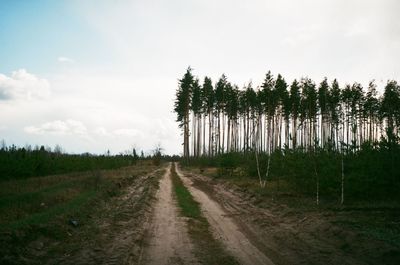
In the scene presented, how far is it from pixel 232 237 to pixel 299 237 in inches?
96.0

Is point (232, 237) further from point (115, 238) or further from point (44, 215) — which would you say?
point (44, 215)

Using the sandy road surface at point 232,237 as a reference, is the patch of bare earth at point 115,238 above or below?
above

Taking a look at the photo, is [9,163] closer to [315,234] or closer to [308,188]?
[308,188]

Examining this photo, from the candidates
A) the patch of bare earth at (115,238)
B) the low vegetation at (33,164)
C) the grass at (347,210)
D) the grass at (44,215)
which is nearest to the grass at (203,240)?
the patch of bare earth at (115,238)

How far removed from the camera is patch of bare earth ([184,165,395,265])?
10.2m

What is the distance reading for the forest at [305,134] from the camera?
20.3 m

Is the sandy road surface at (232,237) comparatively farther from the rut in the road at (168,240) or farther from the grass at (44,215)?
the grass at (44,215)

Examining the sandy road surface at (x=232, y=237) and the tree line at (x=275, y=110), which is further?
the tree line at (x=275, y=110)

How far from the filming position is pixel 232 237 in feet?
41.9

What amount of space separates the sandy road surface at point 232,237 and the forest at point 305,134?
21.4ft

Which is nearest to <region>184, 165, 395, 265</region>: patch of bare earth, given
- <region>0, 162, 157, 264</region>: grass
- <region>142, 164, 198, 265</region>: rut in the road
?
<region>142, 164, 198, 265</region>: rut in the road

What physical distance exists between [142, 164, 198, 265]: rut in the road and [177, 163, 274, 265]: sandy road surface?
1.29 metres

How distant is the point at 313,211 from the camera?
17.7m

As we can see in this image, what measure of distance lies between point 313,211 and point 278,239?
587 cm
